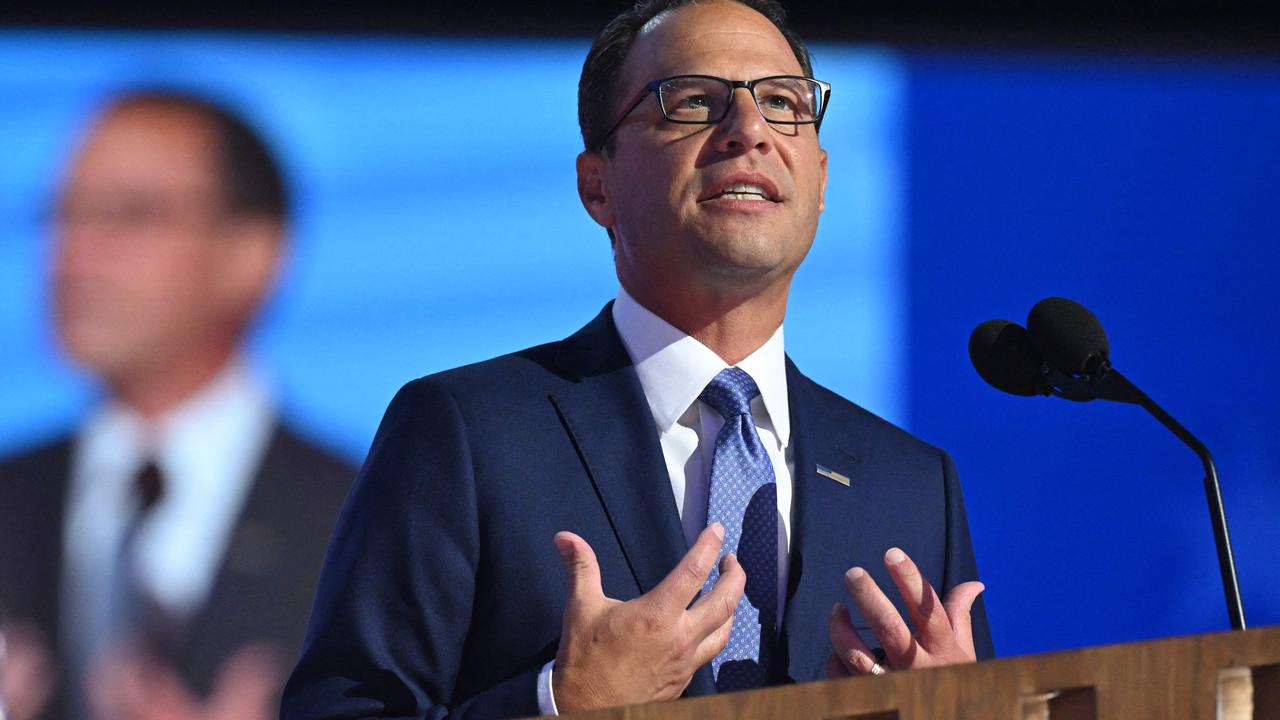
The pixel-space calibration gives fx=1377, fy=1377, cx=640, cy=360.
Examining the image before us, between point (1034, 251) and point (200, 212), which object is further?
point (1034, 251)

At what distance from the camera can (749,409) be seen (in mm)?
1639

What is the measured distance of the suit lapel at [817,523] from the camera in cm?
152

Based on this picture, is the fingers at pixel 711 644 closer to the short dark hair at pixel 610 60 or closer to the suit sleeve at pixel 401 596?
the suit sleeve at pixel 401 596

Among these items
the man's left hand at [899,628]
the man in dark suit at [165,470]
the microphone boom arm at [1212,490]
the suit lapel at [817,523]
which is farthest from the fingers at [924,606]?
the man in dark suit at [165,470]

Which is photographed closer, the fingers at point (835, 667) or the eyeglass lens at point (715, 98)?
the fingers at point (835, 667)

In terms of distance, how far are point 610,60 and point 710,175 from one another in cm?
27

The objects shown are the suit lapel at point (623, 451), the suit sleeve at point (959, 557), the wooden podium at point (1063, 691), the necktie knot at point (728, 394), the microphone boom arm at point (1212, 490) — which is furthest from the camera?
the suit sleeve at point (959, 557)

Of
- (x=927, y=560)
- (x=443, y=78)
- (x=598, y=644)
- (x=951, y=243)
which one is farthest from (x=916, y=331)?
(x=598, y=644)

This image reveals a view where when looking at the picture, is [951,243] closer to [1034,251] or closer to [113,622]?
[1034,251]

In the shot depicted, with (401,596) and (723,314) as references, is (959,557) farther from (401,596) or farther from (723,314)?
(401,596)

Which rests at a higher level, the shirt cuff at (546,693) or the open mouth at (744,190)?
the open mouth at (744,190)

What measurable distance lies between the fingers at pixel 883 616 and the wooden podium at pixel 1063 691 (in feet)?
1.04

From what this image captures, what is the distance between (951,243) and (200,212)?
5.40 feet

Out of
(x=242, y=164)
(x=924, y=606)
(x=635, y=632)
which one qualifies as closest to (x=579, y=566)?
(x=635, y=632)
